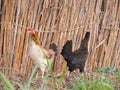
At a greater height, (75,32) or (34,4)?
(34,4)

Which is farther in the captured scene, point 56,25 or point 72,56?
point 56,25

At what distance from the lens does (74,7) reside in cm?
430

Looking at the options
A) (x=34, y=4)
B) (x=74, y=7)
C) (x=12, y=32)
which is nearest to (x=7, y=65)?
(x=12, y=32)

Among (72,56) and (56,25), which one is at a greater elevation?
(56,25)

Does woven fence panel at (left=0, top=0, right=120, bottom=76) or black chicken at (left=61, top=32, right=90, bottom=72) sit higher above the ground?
woven fence panel at (left=0, top=0, right=120, bottom=76)

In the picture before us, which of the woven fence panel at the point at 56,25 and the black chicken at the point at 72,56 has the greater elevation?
the woven fence panel at the point at 56,25

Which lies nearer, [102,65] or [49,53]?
[49,53]

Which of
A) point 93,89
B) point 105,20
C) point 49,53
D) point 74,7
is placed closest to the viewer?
point 93,89

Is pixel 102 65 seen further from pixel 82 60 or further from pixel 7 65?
pixel 7 65

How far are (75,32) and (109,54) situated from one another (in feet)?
2.31

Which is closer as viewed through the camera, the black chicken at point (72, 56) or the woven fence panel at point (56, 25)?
the black chicken at point (72, 56)

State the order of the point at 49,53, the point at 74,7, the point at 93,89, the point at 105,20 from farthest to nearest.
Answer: the point at 105,20 → the point at 74,7 → the point at 49,53 → the point at 93,89

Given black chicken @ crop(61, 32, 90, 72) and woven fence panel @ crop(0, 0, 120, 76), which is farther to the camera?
woven fence panel @ crop(0, 0, 120, 76)

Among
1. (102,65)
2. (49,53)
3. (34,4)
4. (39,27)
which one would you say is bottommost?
(102,65)
